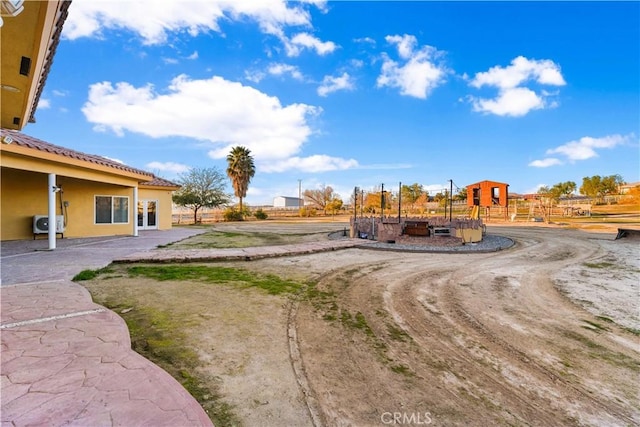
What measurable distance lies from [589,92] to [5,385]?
30603 mm

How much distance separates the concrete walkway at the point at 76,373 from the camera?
1880 mm

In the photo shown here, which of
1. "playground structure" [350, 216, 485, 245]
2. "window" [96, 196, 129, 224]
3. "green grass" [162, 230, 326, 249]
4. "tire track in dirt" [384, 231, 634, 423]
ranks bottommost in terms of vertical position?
"tire track in dirt" [384, 231, 634, 423]

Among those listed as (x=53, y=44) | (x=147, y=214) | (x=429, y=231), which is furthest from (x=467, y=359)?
(x=147, y=214)

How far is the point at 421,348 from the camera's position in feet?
10.6

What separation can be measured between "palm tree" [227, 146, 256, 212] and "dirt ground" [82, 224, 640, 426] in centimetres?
2989

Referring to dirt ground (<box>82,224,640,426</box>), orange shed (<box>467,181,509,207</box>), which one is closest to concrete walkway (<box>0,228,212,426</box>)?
dirt ground (<box>82,224,640,426</box>)

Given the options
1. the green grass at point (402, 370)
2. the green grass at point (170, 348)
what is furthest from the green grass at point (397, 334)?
the green grass at point (170, 348)

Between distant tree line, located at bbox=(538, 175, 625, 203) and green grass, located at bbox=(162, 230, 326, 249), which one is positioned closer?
green grass, located at bbox=(162, 230, 326, 249)

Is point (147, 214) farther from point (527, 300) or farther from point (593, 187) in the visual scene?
point (593, 187)

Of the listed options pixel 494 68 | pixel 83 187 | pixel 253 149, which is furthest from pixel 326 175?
pixel 83 187

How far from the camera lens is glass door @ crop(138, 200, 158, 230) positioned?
17.1 m

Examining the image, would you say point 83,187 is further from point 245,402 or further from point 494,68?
point 494,68
